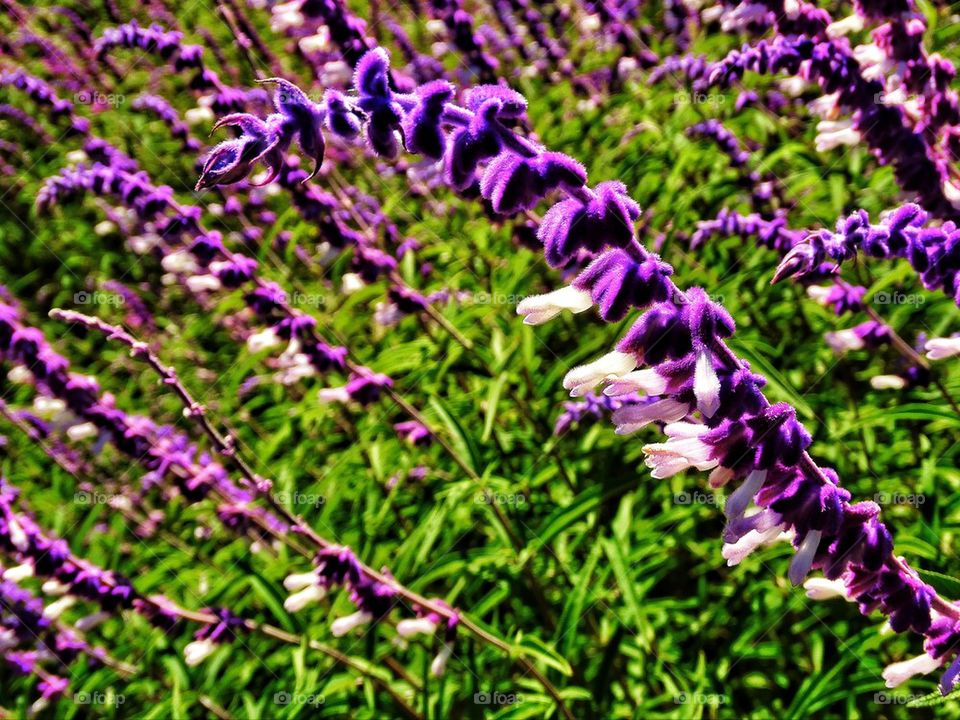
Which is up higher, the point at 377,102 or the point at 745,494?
the point at 377,102

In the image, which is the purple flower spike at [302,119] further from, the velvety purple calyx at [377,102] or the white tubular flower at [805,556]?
the white tubular flower at [805,556]

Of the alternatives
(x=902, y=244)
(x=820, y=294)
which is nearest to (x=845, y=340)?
(x=820, y=294)

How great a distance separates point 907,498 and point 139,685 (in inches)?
158

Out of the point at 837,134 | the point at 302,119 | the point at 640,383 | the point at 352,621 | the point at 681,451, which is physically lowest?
the point at 352,621

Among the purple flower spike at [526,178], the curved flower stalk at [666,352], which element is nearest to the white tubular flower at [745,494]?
the curved flower stalk at [666,352]

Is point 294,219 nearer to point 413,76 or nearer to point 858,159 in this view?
point 413,76

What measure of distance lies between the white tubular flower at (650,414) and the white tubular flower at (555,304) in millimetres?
238

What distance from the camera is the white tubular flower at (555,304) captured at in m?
1.59

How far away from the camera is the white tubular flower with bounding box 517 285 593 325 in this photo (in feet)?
5.21

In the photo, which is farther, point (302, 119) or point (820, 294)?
point (820, 294)

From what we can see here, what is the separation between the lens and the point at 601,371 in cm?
160

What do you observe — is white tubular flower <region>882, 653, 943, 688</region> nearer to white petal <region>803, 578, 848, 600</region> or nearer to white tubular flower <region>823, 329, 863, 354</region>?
white petal <region>803, 578, 848, 600</region>

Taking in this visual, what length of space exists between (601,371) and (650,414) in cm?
13

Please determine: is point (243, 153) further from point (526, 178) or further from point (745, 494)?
point (745, 494)
